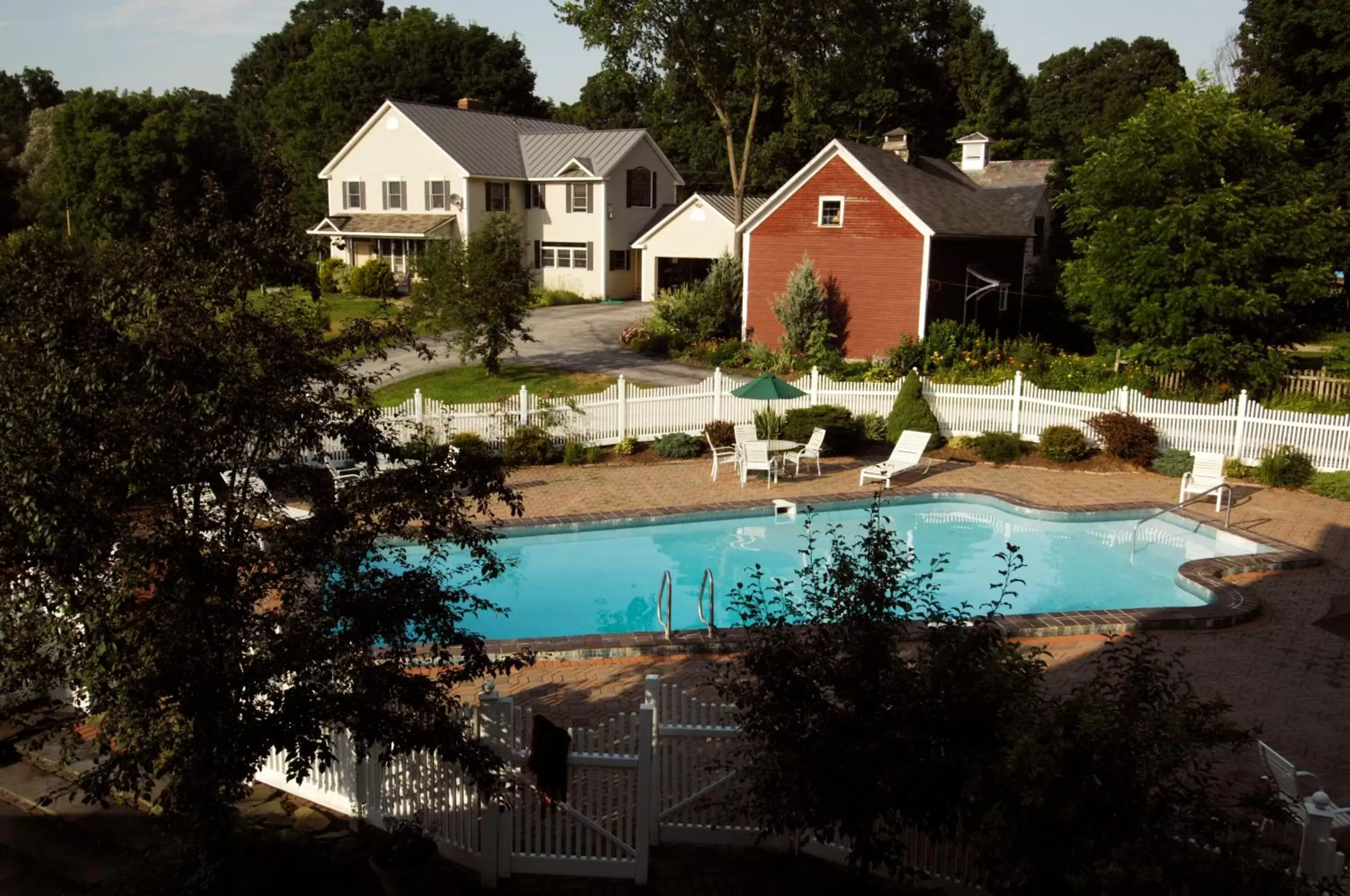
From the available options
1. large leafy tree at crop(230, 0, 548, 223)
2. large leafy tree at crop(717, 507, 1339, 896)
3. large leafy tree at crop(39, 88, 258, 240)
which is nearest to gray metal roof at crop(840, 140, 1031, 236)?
large leafy tree at crop(717, 507, 1339, 896)

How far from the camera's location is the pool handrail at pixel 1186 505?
17.0 metres

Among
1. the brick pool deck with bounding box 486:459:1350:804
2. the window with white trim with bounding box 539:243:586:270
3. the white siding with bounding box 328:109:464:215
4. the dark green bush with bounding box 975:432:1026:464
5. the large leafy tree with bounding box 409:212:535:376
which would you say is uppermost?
the white siding with bounding box 328:109:464:215

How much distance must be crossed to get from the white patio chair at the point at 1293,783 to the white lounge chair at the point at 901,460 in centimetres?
1189

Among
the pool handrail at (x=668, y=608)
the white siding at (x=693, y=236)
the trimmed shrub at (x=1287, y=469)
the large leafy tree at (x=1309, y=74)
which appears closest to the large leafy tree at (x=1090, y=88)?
the large leafy tree at (x=1309, y=74)

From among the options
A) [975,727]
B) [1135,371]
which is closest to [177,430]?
[975,727]

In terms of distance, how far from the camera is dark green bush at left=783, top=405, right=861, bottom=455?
21609mm

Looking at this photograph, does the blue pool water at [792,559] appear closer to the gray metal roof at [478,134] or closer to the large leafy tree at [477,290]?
the large leafy tree at [477,290]

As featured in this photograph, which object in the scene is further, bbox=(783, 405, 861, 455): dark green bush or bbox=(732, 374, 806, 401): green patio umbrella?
bbox=(783, 405, 861, 455): dark green bush

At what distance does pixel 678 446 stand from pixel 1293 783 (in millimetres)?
15245

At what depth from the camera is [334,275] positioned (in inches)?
1695

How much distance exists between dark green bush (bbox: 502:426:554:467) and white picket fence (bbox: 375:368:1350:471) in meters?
0.23

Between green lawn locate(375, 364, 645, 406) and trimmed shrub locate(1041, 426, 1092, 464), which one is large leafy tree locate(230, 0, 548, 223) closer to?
green lawn locate(375, 364, 645, 406)

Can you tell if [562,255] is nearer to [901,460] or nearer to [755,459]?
[755,459]

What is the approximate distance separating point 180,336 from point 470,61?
66348mm
